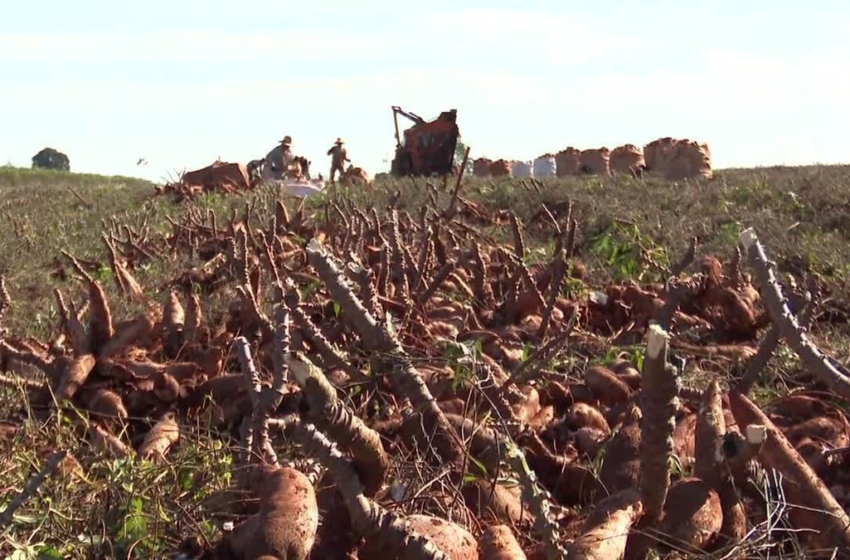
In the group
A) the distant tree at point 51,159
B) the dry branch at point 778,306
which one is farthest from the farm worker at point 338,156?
the distant tree at point 51,159

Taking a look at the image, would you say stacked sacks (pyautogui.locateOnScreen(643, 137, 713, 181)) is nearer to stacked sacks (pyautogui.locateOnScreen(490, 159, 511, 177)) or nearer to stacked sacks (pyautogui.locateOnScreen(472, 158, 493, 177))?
stacked sacks (pyautogui.locateOnScreen(490, 159, 511, 177))

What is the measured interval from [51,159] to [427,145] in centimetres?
2330

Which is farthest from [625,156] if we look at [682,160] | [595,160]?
[682,160]

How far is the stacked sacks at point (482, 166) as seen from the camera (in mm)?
22672

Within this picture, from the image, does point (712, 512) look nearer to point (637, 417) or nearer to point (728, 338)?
point (637, 417)

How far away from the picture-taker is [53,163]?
37375 mm

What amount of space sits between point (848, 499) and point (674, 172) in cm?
1639

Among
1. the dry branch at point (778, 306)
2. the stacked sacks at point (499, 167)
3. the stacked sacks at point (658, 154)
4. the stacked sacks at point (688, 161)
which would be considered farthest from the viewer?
the stacked sacks at point (499, 167)

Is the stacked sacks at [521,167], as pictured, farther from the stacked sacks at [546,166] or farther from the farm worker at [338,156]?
the farm worker at [338,156]

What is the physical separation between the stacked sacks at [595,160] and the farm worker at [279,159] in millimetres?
7232

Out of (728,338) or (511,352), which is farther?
(728,338)

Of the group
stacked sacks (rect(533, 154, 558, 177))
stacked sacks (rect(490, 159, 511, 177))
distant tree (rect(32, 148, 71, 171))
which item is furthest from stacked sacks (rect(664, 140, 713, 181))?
distant tree (rect(32, 148, 71, 171))

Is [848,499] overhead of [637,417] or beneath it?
beneath

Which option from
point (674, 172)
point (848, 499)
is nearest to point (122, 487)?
point (848, 499)
